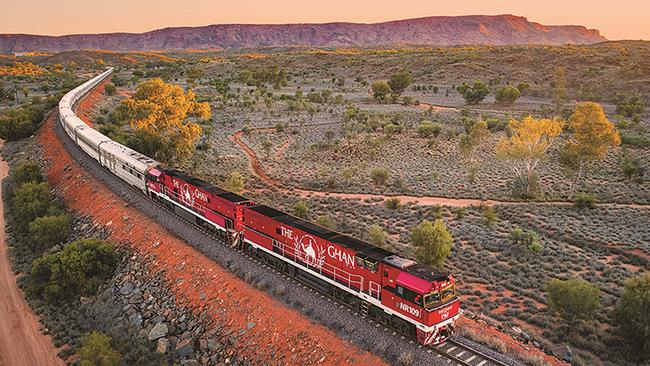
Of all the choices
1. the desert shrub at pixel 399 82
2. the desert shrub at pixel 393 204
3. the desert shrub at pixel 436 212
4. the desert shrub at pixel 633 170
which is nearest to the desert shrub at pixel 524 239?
the desert shrub at pixel 436 212

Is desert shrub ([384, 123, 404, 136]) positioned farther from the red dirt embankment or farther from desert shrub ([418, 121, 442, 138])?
the red dirt embankment

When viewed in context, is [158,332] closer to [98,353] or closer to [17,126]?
[98,353]

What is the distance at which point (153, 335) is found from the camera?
23141 millimetres

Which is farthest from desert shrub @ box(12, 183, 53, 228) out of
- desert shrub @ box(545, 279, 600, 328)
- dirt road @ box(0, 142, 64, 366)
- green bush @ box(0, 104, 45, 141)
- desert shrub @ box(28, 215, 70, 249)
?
desert shrub @ box(545, 279, 600, 328)

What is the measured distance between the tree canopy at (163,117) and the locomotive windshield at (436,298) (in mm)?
35059

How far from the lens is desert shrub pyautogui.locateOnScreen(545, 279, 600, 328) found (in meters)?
23.1

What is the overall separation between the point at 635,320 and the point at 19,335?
32205 mm

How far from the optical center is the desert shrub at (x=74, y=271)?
27859 mm

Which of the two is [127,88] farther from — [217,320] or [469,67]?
[217,320]

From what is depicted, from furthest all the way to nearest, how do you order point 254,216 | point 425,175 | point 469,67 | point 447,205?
point 469,67, point 425,175, point 447,205, point 254,216

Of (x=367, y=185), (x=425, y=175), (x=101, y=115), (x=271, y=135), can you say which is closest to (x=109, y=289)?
(x=367, y=185)

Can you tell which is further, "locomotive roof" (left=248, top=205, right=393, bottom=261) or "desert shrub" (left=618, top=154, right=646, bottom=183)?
"desert shrub" (left=618, top=154, right=646, bottom=183)

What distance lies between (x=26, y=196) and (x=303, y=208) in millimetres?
24496

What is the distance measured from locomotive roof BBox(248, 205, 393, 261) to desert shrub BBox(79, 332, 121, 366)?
1010 cm
